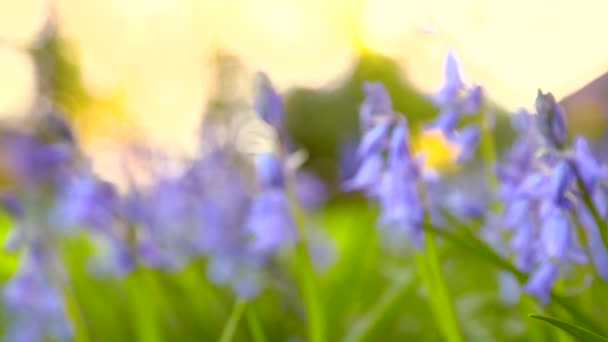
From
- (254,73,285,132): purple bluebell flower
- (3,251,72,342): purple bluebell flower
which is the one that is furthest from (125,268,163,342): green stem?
(254,73,285,132): purple bluebell flower

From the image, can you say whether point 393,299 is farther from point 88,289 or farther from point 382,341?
point 88,289

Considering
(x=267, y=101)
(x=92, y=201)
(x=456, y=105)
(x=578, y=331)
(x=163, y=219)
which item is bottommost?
(x=578, y=331)

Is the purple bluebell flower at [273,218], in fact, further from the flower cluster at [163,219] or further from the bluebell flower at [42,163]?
the bluebell flower at [42,163]

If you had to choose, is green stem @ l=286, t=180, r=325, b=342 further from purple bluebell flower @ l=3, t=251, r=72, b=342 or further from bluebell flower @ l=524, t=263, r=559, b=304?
purple bluebell flower @ l=3, t=251, r=72, b=342

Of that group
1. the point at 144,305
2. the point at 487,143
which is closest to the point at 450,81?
the point at 487,143

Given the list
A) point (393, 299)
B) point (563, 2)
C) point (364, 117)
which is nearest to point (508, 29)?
point (563, 2)

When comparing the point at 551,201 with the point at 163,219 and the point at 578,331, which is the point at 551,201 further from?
the point at 163,219
